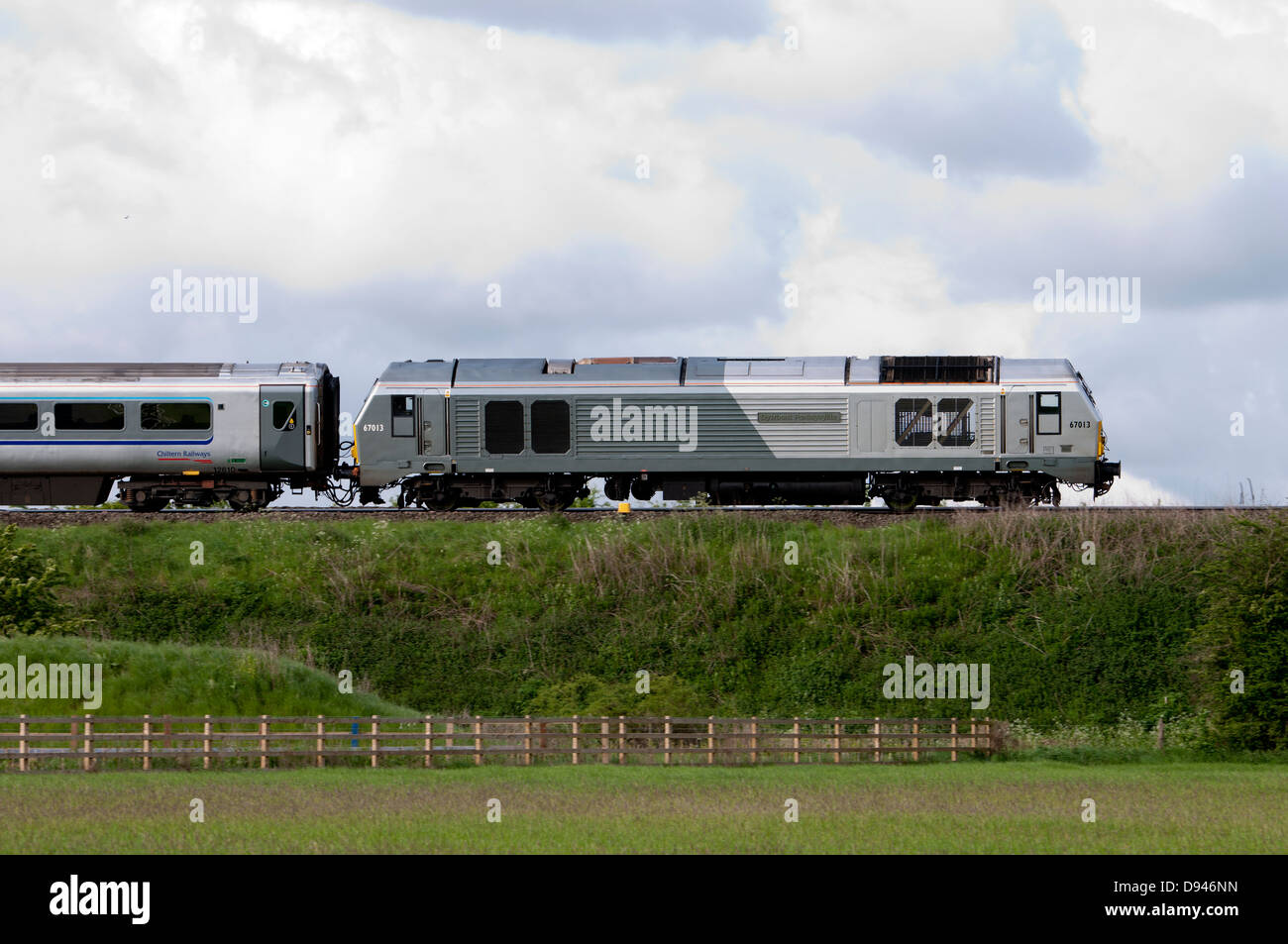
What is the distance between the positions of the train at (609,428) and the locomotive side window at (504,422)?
37 mm

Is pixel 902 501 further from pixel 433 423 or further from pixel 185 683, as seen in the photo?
pixel 185 683

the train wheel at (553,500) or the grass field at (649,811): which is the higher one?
the train wheel at (553,500)

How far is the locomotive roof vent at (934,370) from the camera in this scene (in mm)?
38438

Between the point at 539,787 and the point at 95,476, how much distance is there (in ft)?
66.6

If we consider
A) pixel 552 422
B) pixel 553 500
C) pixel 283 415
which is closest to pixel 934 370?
pixel 552 422

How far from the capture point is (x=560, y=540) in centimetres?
3794

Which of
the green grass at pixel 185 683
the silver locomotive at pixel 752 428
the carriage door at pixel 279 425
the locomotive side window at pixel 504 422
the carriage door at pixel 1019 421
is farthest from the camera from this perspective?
the carriage door at pixel 279 425

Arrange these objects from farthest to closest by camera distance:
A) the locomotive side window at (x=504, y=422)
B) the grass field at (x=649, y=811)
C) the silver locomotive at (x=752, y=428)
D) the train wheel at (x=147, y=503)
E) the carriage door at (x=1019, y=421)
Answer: the train wheel at (x=147, y=503)
the locomotive side window at (x=504, y=422)
the silver locomotive at (x=752, y=428)
the carriage door at (x=1019, y=421)
the grass field at (x=649, y=811)

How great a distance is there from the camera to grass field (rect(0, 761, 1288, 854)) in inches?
711

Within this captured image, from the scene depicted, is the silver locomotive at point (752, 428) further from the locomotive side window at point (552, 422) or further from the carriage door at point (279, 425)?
the carriage door at point (279, 425)

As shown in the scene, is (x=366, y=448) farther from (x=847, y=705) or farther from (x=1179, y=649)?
(x=1179, y=649)

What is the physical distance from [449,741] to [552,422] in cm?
1157

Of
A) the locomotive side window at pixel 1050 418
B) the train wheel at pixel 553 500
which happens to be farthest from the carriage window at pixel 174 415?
the locomotive side window at pixel 1050 418

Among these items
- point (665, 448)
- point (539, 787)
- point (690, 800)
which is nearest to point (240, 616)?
point (665, 448)
